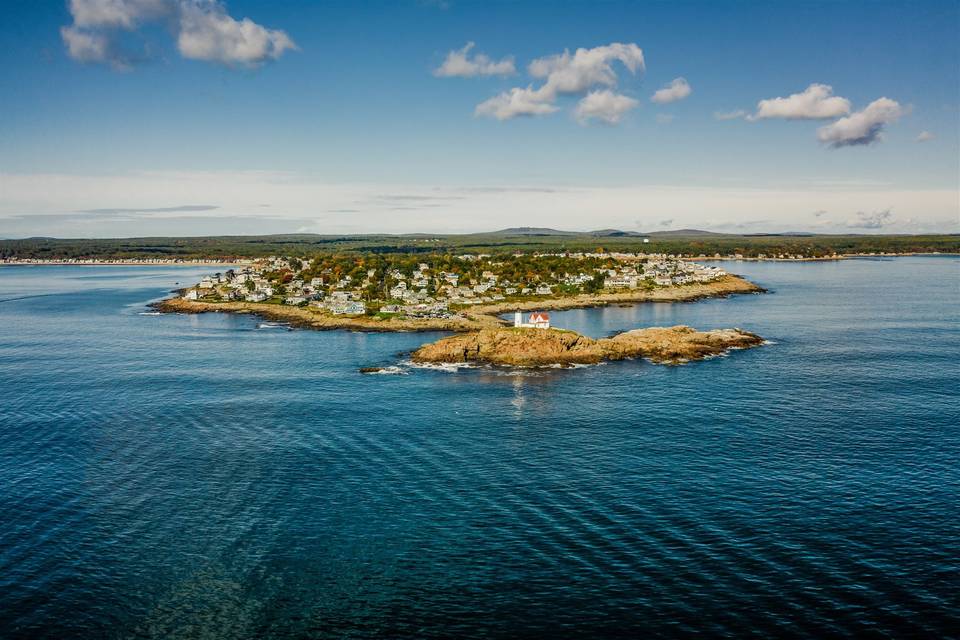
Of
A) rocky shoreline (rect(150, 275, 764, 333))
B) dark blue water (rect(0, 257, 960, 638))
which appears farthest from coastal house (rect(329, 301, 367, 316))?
dark blue water (rect(0, 257, 960, 638))

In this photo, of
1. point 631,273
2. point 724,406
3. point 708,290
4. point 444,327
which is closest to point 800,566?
point 724,406

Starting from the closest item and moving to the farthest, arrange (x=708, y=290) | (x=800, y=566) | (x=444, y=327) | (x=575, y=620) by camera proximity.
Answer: (x=575, y=620) < (x=800, y=566) < (x=444, y=327) < (x=708, y=290)

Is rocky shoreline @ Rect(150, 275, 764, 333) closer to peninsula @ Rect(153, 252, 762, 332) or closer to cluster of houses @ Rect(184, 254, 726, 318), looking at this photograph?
peninsula @ Rect(153, 252, 762, 332)

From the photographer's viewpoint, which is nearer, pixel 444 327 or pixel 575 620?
pixel 575 620

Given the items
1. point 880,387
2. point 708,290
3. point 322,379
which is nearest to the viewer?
point 880,387

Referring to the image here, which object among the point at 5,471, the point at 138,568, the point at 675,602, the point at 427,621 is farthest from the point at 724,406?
the point at 5,471

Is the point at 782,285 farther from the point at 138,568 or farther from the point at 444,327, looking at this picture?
the point at 138,568

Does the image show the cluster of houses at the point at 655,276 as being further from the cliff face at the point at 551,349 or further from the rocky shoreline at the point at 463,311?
the cliff face at the point at 551,349
